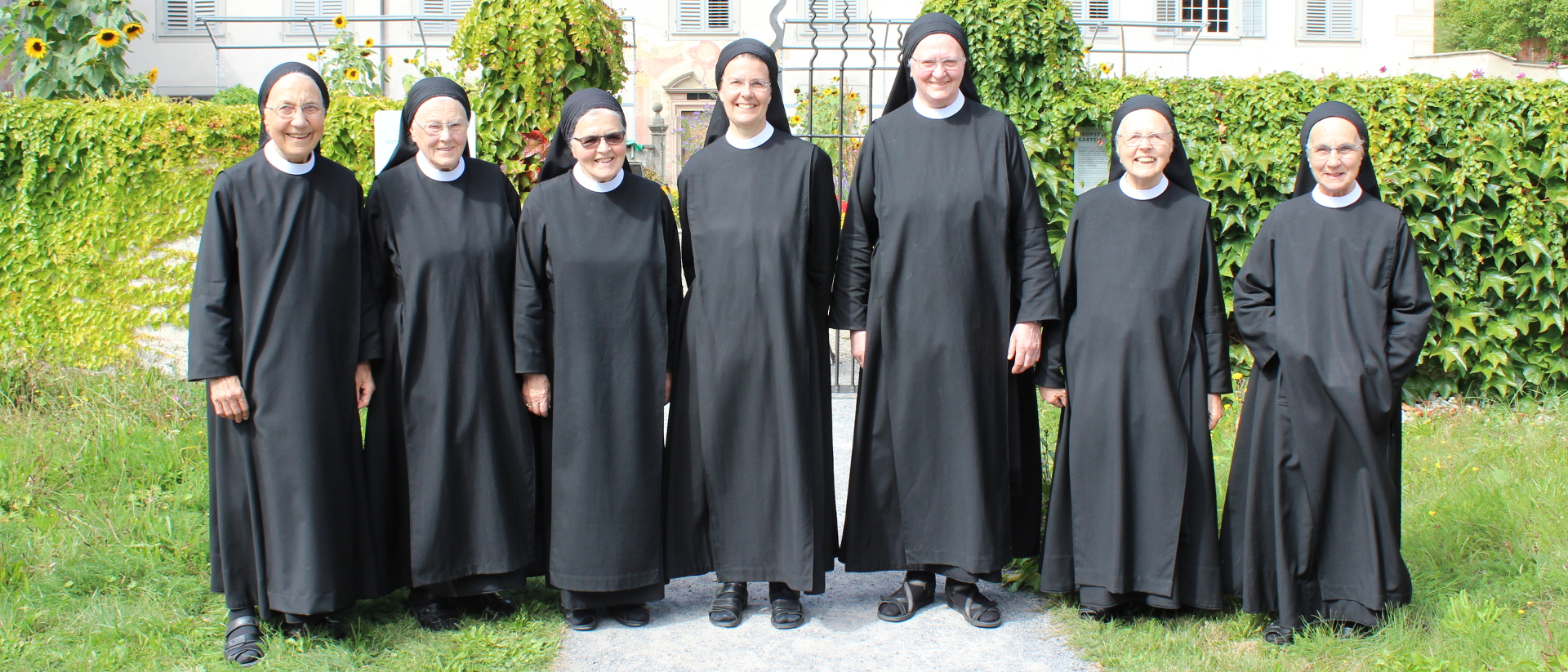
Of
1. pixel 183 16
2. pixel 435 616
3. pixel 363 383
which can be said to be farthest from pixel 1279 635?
pixel 183 16

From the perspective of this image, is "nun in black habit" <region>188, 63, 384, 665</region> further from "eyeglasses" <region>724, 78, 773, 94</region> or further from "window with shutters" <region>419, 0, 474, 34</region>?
"window with shutters" <region>419, 0, 474, 34</region>

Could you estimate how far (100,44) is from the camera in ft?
23.8

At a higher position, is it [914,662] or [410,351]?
[410,351]

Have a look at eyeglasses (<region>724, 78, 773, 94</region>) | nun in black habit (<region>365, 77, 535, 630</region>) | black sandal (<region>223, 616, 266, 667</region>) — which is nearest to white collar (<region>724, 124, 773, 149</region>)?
eyeglasses (<region>724, 78, 773, 94</region>)

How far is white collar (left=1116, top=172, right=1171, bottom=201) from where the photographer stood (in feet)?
11.5

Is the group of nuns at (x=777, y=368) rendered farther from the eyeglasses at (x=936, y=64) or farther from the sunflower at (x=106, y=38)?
the sunflower at (x=106, y=38)

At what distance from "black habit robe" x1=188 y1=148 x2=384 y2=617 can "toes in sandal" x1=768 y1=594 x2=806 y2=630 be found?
136 cm

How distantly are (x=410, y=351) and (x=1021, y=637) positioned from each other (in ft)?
7.05

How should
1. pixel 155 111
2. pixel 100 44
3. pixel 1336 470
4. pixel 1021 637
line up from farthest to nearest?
pixel 100 44 < pixel 155 111 < pixel 1021 637 < pixel 1336 470

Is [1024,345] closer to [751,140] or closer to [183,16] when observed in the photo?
[751,140]

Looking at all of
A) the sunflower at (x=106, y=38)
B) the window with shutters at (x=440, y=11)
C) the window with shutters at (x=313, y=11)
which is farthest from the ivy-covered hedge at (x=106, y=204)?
the window with shutters at (x=313, y=11)

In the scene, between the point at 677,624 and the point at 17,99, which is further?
the point at 17,99

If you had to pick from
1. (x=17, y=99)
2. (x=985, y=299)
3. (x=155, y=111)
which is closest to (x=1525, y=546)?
(x=985, y=299)

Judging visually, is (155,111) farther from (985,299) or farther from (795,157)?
(985,299)
